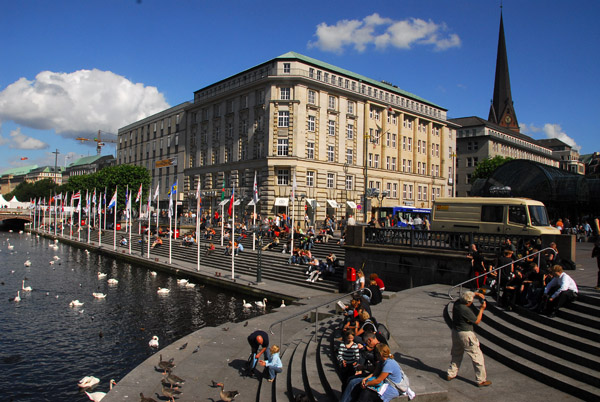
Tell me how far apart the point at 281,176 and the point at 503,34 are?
313 ft

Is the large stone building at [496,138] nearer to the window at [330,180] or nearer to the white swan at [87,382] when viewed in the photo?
the window at [330,180]

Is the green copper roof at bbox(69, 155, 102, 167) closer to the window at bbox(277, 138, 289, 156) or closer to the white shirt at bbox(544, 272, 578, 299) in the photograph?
the window at bbox(277, 138, 289, 156)

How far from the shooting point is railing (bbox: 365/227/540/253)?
770 inches

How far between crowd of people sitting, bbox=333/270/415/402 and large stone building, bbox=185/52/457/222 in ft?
115

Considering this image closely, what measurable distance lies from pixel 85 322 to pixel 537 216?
22666 millimetres

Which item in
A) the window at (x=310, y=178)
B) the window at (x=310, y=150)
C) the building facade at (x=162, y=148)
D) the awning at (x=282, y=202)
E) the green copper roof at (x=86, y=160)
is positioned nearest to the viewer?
the awning at (x=282, y=202)

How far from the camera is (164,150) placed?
78188 mm

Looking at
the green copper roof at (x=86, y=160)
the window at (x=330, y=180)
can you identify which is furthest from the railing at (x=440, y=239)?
the green copper roof at (x=86, y=160)

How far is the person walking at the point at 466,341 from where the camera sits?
8.66 metres

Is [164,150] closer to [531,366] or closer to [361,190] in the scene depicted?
[361,190]

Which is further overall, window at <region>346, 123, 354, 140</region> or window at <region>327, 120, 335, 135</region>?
window at <region>346, 123, 354, 140</region>

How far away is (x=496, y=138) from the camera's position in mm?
98125

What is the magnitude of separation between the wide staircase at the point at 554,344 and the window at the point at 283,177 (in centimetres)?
4140

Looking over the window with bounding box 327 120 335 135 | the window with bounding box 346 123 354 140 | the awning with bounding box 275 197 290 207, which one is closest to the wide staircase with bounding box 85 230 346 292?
the awning with bounding box 275 197 290 207
